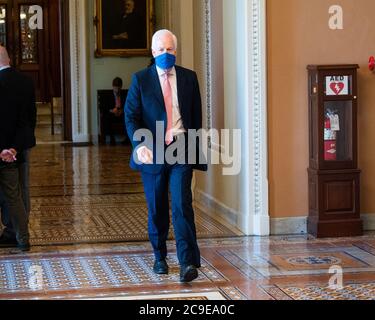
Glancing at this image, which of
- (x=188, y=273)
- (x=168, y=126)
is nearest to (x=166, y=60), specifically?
(x=168, y=126)

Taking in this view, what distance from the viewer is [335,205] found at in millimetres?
7957

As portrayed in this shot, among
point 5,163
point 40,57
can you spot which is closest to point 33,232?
point 5,163

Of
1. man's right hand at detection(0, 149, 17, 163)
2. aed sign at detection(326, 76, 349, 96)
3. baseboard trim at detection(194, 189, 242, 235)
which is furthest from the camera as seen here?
baseboard trim at detection(194, 189, 242, 235)

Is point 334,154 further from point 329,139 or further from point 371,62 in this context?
point 371,62

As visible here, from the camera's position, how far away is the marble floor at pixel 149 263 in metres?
6.05

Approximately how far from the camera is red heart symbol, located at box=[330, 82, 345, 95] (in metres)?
7.84

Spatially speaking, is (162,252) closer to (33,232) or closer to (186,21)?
(33,232)

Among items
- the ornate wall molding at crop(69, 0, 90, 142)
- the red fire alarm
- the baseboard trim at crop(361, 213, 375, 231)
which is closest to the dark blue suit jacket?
the red fire alarm

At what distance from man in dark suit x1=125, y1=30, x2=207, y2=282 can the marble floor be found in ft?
1.11

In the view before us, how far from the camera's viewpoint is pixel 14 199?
737 centimetres

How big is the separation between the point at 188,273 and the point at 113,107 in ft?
37.0

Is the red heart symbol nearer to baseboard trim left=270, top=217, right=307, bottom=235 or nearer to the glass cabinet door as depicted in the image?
the glass cabinet door

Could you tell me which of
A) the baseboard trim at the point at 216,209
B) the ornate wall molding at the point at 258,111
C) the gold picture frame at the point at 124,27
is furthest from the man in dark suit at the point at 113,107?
the ornate wall molding at the point at 258,111

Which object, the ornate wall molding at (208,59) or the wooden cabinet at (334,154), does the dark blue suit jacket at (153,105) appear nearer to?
the wooden cabinet at (334,154)
